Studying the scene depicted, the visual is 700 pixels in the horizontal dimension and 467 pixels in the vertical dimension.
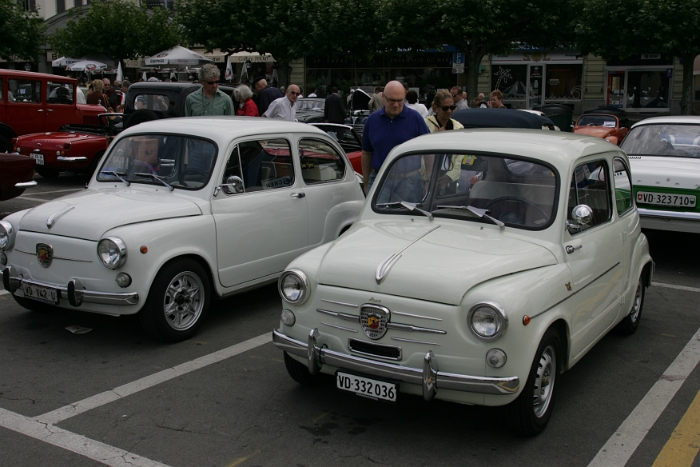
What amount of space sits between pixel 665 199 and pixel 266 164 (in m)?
4.67

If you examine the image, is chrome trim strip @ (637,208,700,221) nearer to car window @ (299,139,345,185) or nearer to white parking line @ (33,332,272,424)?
car window @ (299,139,345,185)

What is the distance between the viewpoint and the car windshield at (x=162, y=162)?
6.32 meters

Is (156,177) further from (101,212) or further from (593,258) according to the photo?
(593,258)

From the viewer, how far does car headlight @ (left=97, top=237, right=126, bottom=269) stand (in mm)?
5348

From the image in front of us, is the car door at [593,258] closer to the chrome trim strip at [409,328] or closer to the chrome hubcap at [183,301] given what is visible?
the chrome trim strip at [409,328]

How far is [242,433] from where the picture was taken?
169 inches

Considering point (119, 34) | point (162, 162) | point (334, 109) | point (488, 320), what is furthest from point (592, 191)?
point (119, 34)

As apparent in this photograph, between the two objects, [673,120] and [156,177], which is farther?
[673,120]

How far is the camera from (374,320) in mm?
4086

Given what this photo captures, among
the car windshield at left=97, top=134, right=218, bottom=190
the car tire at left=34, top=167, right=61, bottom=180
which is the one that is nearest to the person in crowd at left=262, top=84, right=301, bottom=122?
the car tire at left=34, top=167, right=61, bottom=180

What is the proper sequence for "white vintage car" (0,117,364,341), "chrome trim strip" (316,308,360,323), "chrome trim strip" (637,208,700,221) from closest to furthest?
"chrome trim strip" (316,308,360,323)
"white vintage car" (0,117,364,341)
"chrome trim strip" (637,208,700,221)

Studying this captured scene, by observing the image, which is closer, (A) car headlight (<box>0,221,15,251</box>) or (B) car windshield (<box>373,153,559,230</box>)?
(B) car windshield (<box>373,153,559,230</box>)

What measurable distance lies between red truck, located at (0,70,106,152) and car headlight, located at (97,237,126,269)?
11002 mm

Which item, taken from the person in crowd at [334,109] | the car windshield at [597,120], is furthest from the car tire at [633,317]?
the car windshield at [597,120]
